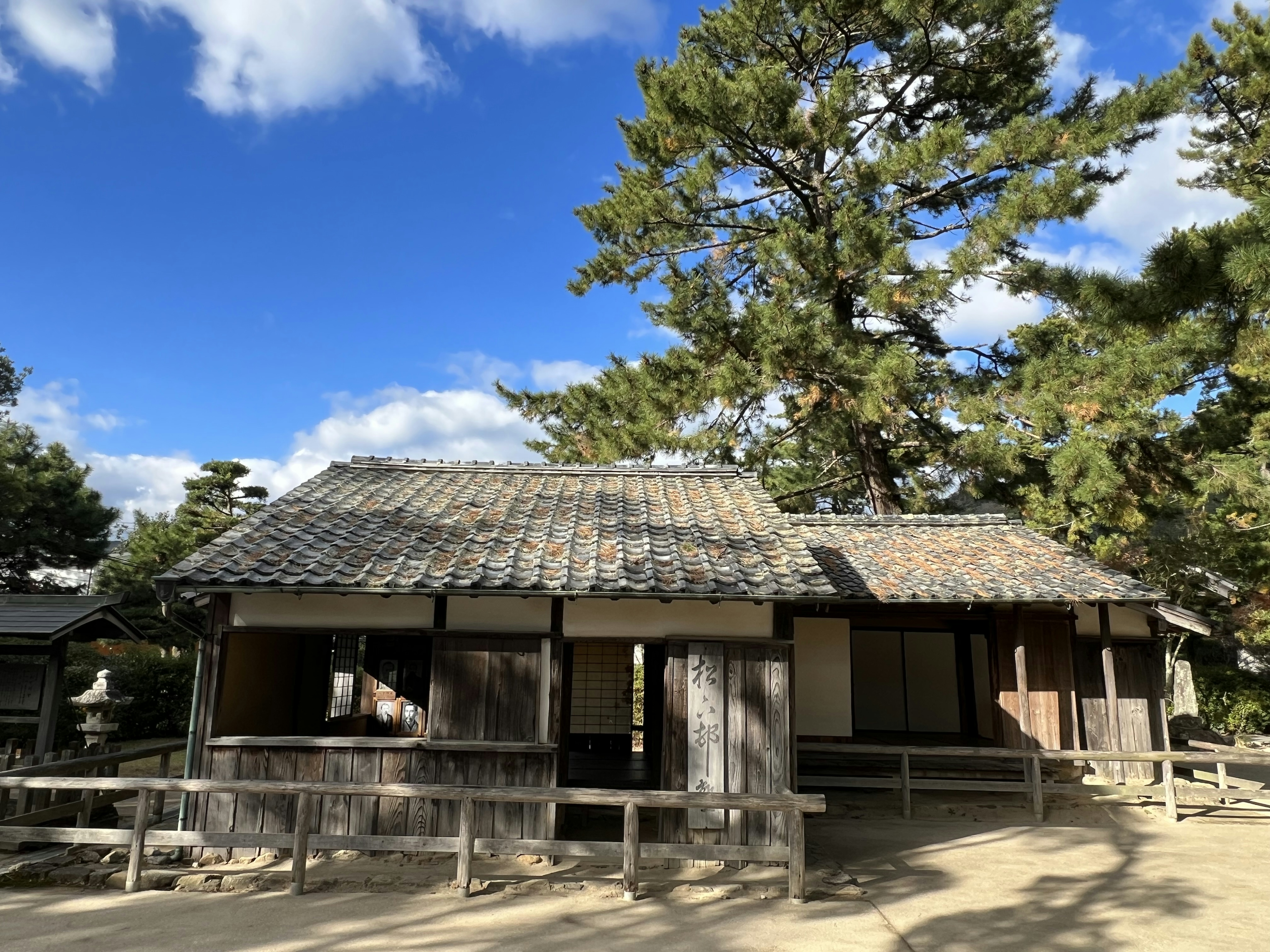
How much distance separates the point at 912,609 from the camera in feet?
36.7

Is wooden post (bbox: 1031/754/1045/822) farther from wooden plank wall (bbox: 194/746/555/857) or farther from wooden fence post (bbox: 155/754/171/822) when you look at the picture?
wooden fence post (bbox: 155/754/171/822)

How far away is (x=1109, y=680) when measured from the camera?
35.5 feet

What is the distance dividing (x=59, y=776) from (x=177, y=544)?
57.6 feet

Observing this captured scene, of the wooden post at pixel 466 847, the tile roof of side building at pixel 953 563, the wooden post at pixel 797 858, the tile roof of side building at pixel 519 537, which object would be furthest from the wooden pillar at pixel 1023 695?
the wooden post at pixel 466 847

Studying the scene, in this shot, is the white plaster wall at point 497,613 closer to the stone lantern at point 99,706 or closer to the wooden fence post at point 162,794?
the stone lantern at point 99,706

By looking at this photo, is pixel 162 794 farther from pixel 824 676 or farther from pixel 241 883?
pixel 824 676

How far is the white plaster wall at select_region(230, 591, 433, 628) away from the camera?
289 inches

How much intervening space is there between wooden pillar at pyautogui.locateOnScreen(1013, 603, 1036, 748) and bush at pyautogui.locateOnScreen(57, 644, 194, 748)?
1659 centimetres

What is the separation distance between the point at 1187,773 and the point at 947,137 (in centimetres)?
1132

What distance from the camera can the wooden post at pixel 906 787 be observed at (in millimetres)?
9625

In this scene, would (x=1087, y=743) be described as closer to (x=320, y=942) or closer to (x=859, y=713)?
(x=859, y=713)

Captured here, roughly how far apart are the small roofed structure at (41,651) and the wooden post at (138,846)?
2988mm

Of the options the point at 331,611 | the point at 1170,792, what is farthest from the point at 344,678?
the point at 1170,792

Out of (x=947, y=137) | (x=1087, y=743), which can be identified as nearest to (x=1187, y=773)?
(x=1087, y=743)
